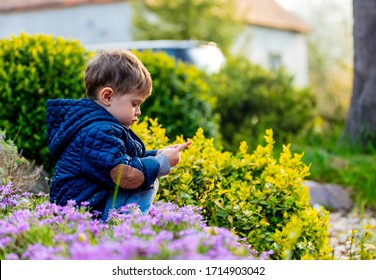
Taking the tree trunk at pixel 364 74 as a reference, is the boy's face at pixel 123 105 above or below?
above

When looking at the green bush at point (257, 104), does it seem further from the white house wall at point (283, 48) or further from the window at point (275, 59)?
the window at point (275, 59)

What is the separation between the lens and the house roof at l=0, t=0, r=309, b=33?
25.6 metres

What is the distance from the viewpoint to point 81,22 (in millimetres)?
25359

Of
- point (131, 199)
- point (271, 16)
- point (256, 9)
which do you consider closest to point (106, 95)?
point (131, 199)

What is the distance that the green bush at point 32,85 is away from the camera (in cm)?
630

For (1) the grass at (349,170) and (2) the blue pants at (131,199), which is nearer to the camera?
(2) the blue pants at (131,199)

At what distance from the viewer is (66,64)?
21.4 ft

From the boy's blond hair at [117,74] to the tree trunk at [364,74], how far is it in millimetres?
5717

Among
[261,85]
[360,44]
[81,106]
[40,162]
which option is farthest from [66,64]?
[261,85]

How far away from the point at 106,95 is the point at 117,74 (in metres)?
0.14

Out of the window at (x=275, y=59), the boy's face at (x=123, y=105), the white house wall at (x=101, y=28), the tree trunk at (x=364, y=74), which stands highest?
the boy's face at (x=123, y=105)

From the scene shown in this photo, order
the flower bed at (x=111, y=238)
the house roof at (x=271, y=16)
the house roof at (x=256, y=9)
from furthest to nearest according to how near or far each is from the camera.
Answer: the house roof at (x=271, y=16) → the house roof at (x=256, y=9) → the flower bed at (x=111, y=238)

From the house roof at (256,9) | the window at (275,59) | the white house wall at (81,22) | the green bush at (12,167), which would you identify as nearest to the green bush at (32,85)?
the green bush at (12,167)
